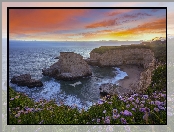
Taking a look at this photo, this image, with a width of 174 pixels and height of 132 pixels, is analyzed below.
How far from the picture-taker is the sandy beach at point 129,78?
498cm

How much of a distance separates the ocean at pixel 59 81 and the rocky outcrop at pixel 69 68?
0.05 metres

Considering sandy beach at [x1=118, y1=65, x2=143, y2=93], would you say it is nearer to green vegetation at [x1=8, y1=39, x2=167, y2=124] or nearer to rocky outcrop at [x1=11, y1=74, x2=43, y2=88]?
green vegetation at [x1=8, y1=39, x2=167, y2=124]

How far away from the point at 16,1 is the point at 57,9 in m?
0.55

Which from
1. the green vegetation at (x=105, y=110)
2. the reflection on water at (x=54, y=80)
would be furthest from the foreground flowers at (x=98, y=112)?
the reflection on water at (x=54, y=80)

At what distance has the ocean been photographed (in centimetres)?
498

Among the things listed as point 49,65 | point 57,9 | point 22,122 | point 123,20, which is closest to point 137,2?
point 123,20

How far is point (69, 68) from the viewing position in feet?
16.5

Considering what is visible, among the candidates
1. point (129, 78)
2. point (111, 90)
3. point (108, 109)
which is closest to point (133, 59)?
point (129, 78)

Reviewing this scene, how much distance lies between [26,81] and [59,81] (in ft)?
1.44

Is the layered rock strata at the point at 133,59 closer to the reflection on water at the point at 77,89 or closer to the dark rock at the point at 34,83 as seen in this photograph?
the reflection on water at the point at 77,89

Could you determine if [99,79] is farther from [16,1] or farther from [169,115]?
[16,1]

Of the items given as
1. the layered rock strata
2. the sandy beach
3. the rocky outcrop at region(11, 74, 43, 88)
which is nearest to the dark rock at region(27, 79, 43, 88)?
the rocky outcrop at region(11, 74, 43, 88)

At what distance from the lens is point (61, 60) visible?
5.00 meters

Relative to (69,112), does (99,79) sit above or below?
above
